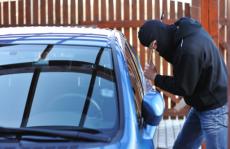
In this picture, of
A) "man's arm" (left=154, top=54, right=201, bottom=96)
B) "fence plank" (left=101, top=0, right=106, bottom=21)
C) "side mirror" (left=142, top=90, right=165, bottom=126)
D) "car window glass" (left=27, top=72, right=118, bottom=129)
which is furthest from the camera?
"fence plank" (left=101, top=0, right=106, bottom=21)

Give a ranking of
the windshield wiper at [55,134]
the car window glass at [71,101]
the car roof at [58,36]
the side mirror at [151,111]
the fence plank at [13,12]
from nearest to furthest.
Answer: the windshield wiper at [55,134], the car window glass at [71,101], the side mirror at [151,111], the car roof at [58,36], the fence plank at [13,12]

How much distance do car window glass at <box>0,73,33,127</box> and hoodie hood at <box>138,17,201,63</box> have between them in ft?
3.04

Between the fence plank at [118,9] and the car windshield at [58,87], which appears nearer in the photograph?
the car windshield at [58,87]

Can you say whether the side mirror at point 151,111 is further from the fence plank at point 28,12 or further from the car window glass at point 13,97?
the fence plank at point 28,12

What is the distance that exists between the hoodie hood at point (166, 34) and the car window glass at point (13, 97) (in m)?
0.93

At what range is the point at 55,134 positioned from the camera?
12.3 feet

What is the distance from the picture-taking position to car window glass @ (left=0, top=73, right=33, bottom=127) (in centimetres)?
404

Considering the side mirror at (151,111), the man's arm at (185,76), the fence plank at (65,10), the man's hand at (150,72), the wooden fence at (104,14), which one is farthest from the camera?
the fence plank at (65,10)

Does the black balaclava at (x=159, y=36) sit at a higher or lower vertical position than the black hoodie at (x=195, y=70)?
higher

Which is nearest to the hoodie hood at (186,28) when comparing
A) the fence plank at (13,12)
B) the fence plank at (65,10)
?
the fence plank at (65,10)

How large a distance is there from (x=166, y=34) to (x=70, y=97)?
36.5 inches

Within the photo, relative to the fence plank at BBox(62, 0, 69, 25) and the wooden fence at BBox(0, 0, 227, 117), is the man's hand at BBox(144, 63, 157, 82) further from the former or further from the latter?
the fence plank at BBox(62, 0, 69, 25)

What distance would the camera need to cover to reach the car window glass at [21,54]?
4461 millimetres

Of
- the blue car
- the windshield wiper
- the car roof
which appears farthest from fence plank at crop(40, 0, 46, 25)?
the windshield wiper
